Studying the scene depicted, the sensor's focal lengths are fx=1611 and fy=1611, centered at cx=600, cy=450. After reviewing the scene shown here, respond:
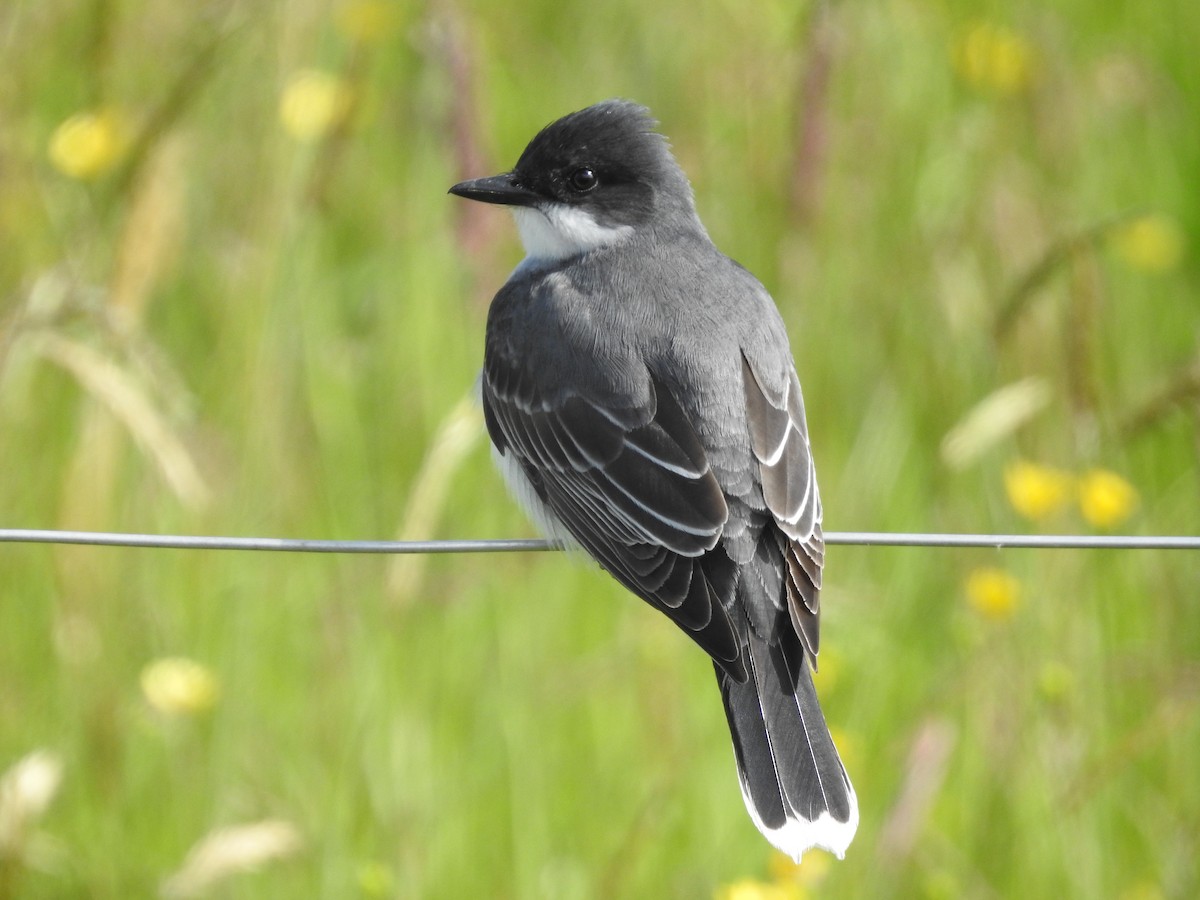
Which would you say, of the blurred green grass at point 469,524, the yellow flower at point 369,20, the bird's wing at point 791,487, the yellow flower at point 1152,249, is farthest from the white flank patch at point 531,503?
the yellow flower at point 1152,249

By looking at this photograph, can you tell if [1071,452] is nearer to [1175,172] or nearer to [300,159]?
[300,159]

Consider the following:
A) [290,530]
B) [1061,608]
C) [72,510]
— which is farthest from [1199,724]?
[72,510]

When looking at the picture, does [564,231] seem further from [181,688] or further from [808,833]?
[808,833]

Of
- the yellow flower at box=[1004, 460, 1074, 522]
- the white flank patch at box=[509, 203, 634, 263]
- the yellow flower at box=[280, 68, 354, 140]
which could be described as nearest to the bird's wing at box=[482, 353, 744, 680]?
the white flank patch at box=[509, 203, 634, 263]

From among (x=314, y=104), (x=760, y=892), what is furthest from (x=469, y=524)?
(x=760, y=892)

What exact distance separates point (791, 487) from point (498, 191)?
1205 millimetres

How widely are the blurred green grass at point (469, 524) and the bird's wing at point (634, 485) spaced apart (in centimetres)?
34

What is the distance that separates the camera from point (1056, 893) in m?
3.64

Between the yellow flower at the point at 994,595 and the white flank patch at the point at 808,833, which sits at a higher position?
the yellow flower at the point at 994,595

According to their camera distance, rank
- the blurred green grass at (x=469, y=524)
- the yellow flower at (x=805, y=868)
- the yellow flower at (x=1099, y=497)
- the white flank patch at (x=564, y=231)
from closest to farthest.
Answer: the yellow flower at (x=805, y=868) → the blurred green grass at (x=469, y=524) → the yellow flower at (x=1099, y=497) → the white flank patch at (x=564, y=231)

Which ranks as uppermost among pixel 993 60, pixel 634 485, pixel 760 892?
pixel 993 60

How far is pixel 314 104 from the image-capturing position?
433 centimetres

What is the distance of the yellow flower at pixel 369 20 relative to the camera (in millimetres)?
4727

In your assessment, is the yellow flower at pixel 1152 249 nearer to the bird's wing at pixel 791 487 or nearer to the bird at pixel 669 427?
the bird at pixel 669 427
